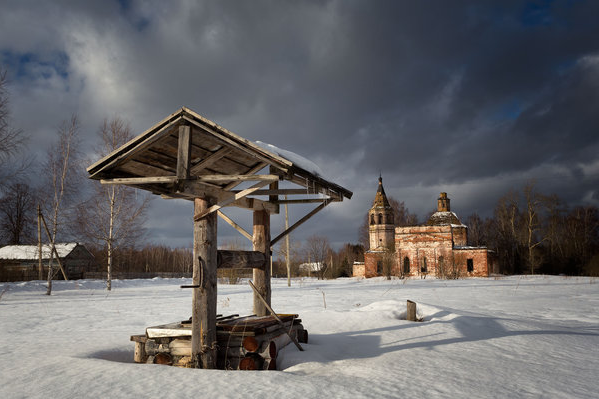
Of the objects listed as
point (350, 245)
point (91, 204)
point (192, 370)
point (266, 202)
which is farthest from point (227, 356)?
point (350, 245)

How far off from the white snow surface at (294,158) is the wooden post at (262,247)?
50.1 inches

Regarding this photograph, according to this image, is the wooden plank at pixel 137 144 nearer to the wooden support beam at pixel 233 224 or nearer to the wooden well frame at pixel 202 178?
the wooden well frame at pixel 202 178

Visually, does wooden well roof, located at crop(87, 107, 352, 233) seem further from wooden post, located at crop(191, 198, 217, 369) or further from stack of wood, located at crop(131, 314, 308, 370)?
stack of wood, located at crop(131, 314, 308, 370)

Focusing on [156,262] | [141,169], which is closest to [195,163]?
[141,169]

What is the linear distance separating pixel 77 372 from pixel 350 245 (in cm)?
6811

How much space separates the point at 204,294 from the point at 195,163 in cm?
236

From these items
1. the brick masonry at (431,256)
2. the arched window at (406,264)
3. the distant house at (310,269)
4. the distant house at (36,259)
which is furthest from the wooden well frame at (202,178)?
the distant house at (310,269)

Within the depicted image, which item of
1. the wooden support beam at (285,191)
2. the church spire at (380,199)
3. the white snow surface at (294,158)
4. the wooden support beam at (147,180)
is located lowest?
the wooden support beam at (285,191)

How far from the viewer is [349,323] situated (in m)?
8.66

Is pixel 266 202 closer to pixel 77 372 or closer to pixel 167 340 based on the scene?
pixel 167 340

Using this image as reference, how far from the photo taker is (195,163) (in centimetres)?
682

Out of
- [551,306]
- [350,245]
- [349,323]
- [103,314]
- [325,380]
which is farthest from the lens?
[350,245]

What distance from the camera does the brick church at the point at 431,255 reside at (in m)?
39.9

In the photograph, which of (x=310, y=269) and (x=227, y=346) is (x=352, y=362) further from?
(x=310, y=269)
